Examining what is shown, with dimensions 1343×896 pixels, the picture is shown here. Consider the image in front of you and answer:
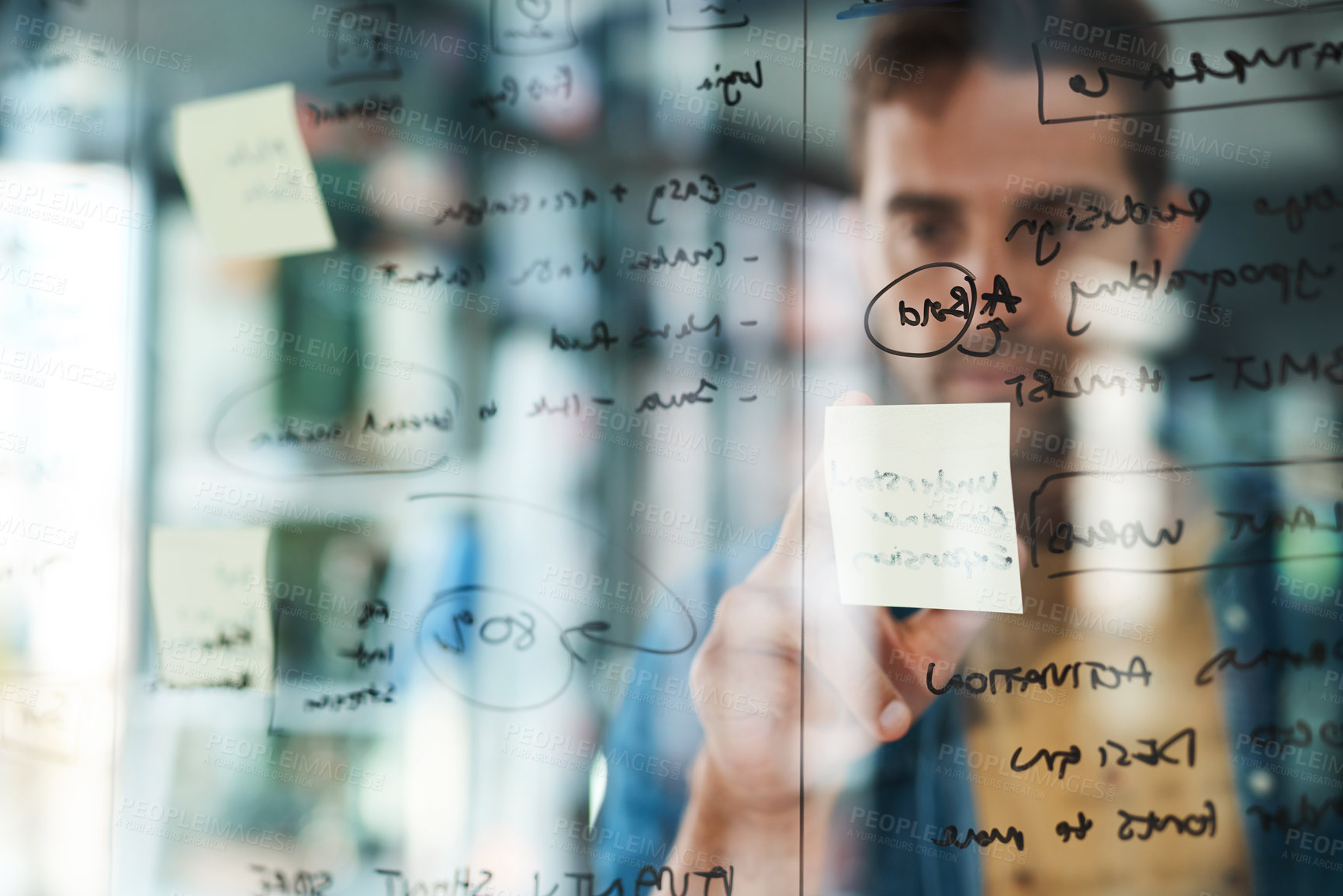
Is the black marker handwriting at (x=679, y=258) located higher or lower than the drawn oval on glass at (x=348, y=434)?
higher

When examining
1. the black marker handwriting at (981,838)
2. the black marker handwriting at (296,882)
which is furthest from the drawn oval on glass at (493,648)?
the black marker handwriting at (981,838)

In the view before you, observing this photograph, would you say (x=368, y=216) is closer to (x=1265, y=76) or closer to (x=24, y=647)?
(x=24, y=647)

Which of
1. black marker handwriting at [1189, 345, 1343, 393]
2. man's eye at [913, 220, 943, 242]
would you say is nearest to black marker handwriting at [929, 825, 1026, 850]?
black marker handwriting at [1189, 345, 1343, 393]

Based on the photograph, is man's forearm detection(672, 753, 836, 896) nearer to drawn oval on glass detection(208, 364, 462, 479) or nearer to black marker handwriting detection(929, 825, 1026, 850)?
black marker handwriting detection(929, 825, 1026, 850)

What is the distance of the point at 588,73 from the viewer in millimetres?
911

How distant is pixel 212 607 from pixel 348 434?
0.24 m

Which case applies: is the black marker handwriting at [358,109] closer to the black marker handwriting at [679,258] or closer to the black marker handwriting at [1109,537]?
the black marker handwriting at [679,258]

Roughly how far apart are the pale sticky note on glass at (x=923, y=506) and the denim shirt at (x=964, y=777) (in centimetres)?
10

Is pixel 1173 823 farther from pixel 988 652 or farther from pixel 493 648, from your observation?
pixel 493 648

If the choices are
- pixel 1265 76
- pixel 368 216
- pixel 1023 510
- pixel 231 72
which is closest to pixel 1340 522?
pixel 1023 510

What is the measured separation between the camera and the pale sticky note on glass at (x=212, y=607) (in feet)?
3.23

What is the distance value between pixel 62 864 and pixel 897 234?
1.08 m

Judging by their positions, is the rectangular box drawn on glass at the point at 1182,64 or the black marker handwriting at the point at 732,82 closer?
the rectangular box drawn on glass at the point at 1182,64

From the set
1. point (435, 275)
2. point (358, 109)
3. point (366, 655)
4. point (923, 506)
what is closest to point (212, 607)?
point (366, 655)
